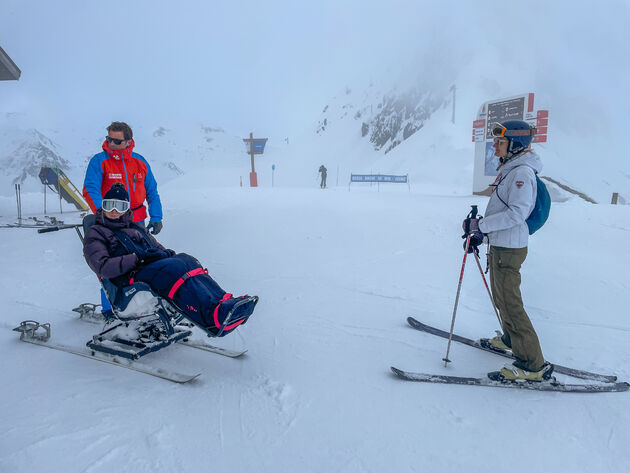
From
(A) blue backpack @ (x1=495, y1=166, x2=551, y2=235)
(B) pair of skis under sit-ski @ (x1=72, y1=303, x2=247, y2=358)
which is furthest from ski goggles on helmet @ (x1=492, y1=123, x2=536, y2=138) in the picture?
(B) pair of skis under sit-ski @ (x1=72, y1=303, x2=247, y2=358)

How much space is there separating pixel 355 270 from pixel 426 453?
3.83 m

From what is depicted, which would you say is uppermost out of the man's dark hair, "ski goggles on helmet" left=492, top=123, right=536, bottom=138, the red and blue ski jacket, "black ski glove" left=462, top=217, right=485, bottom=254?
the man's dark hair

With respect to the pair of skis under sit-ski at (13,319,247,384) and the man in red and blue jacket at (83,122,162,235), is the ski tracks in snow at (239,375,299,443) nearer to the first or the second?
the pair of skis under sit-ski at (13,319,247,384)

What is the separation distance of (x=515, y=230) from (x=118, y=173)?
3.59m

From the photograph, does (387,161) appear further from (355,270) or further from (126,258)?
(126,258)

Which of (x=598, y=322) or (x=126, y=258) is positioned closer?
(x=126, y=258)

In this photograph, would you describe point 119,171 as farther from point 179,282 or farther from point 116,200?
point 179,282

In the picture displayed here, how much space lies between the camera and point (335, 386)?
9.66 feet

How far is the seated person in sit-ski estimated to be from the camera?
9.14 ft

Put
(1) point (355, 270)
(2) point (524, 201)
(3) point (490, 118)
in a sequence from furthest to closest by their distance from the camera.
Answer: (3) point (490, 118), (1) point (355, 270), (2) point (524, 201)

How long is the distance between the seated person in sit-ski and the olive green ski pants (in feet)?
6.31

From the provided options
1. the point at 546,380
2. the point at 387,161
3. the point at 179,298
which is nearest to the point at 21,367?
the point at 179,298

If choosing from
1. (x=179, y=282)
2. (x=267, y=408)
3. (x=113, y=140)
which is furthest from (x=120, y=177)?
(x=267, y=408)

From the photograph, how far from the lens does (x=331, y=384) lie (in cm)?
297
